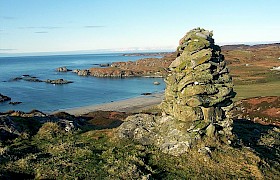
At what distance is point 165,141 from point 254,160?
765 centimetres

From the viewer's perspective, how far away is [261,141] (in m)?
31.2

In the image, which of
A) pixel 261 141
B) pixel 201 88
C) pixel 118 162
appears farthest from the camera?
pixel 261 141

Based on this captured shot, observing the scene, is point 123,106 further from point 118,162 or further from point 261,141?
point 118,162

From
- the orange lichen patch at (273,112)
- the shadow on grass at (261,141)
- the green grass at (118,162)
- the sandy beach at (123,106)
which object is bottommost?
the sandy beach at (123,106)

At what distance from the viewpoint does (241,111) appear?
63.5 m

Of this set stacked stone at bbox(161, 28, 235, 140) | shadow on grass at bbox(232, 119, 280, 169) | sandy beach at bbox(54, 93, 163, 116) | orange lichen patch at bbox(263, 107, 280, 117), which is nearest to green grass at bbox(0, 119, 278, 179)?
shadow on grass at bbox(232, 119, 280, 169)

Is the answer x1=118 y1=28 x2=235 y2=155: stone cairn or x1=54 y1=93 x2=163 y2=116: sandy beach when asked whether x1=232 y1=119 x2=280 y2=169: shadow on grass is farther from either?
x1=54 y1=93 x2=163 y2=116: sandy beach

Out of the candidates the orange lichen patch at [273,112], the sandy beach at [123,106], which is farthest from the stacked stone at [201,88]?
the sandy beach at [123,106]

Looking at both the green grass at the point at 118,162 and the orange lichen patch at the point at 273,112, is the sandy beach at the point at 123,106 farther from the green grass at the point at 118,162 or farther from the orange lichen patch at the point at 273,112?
the green grass at the point at 118,162

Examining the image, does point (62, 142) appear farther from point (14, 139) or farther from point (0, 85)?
point (0, 85)

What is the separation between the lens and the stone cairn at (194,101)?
87.8ft

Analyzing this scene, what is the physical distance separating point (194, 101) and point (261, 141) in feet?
32.9

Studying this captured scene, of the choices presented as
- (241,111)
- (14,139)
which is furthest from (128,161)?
(241,111)

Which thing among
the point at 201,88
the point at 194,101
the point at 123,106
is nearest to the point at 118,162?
the point at 194,101
